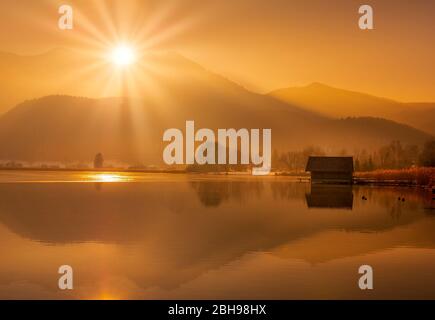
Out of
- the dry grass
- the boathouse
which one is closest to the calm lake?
the dry grass

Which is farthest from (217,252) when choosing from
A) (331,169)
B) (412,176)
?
(331,169)

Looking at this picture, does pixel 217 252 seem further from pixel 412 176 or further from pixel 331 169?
pixel 331 169

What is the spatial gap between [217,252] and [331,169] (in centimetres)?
6889

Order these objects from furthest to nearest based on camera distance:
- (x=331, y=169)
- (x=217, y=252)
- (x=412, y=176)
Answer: (x=331, y=169), (x=412, y=176), (x=217, y=252)

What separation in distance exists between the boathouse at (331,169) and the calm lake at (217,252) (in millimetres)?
48233

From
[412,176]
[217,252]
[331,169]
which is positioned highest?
[331,169]

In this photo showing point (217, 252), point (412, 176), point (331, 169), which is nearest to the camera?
point (217, 252)

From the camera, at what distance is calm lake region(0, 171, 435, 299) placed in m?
17.5

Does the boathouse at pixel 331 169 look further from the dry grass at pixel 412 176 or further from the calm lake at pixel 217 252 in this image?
the calm lake at pixel 217 252

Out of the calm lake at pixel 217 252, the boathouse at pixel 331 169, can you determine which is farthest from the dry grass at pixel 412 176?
the calm lake at pixel 217 252

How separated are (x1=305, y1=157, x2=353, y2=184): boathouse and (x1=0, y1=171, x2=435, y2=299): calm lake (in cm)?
4823

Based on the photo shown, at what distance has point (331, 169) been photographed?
90438 mm

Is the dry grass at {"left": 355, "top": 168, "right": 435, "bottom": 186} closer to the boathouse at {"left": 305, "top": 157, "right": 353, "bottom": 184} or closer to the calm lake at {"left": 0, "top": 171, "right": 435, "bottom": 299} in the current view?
the boathouse at {"left": 305, "top": 157, "right": 353, "bottom": 184}
